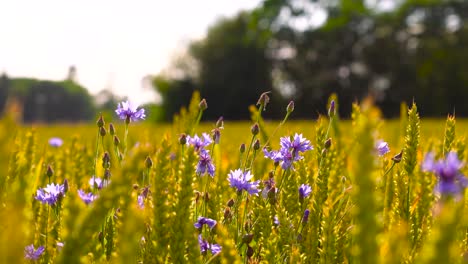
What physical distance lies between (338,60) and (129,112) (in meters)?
40.0

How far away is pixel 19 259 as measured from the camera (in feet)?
1.65

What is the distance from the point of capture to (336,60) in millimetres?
40594

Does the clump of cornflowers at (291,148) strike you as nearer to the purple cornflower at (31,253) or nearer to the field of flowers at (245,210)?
the field of flowers at (245,210)

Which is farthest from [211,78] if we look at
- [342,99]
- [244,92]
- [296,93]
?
[342,99]

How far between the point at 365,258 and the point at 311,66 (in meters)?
41.1

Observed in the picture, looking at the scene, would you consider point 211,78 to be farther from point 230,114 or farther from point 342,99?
point 342,99

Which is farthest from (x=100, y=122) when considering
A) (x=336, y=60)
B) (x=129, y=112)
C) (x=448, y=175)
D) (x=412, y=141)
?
(x=336, y=60)

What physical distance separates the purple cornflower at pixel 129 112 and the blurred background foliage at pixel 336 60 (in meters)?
36.2

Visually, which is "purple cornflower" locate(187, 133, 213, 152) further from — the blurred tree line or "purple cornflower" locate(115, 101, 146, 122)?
the blurred tree line

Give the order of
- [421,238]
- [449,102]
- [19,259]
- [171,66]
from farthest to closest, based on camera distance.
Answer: [171,66], [449,102], [421,238], [19,259]

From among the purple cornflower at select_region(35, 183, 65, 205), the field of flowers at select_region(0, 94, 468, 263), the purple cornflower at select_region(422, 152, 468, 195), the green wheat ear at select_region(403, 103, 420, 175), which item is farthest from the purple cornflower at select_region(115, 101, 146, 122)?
the purple cornflower at select_region(422, 152, 468, 195)

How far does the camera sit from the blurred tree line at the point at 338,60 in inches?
1519

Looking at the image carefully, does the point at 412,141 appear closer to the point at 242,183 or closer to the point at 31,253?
the point at 242,183

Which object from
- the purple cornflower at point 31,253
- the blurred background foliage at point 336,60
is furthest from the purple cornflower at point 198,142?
the blurred background foliage at point 336,60
